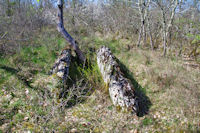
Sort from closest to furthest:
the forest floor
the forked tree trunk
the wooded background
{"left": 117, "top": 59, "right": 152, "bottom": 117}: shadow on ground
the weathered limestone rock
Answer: the forest floor → the weathered limestone rock → {"left": 117, "top": 59, "right": 152, "bottom": 117}: shadow on ground → the forked tree trunk → the wooded background

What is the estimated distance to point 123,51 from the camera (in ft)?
21.9

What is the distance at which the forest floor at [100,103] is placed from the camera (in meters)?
2.63

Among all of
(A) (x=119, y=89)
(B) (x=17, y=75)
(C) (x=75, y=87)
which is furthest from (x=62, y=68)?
(A) (x=119, y=89)

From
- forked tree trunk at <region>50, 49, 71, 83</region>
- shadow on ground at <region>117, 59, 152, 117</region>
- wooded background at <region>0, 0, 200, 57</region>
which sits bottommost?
shadow on ground at <region>117, 59, 152, 117</region>

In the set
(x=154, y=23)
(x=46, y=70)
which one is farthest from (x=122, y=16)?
(x=46, y=70)

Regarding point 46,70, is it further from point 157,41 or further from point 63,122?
point 157,41

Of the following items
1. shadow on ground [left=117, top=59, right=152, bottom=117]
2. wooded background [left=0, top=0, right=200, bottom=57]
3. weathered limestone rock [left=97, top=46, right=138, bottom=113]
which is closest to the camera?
weathered limestone rock [left=97, top=46, right=138, bottom=113]

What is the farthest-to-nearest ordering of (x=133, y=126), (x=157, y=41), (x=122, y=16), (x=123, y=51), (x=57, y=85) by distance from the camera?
(x=122, y=16)
(x=157, y=41)
(x=123, y=51)
(x=57, y=85)
(x=133, y=126)

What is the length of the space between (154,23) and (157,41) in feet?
3.77

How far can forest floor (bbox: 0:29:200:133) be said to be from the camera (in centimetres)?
263

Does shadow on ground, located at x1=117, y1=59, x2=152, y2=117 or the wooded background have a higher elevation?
the wooded background

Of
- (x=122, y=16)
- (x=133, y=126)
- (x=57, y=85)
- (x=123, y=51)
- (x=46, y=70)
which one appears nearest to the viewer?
(x=133, y=126)

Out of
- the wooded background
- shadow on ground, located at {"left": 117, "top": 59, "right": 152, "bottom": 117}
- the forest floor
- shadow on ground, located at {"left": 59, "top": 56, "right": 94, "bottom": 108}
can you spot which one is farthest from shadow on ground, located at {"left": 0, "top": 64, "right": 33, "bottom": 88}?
shadow on ground, located at {"left": 117, "top": 59, "right": 152, "bottom": 117}

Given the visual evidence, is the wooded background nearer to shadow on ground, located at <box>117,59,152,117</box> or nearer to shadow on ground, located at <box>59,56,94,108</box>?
shadow on ground, located at <box>117,59,152,117</box>
